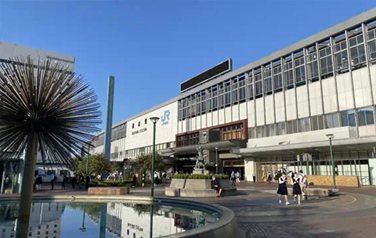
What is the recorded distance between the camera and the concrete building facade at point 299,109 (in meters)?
32.0

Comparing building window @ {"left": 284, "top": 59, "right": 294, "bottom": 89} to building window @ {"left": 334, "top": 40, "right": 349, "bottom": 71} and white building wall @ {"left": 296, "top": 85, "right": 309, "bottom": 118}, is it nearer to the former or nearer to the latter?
white building wall @ {"left": 296, "top": 85, "right": 309, "bottom": 118}

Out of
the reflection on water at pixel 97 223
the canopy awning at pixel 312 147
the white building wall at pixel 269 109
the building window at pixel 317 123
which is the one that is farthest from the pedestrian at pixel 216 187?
the white building wall at pixel 269 109

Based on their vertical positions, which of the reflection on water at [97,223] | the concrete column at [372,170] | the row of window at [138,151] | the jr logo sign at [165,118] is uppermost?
the jr logo sign at [165,118]

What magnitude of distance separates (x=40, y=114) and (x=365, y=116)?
33.5 metres

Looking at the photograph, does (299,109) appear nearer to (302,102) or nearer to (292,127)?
(302,102)

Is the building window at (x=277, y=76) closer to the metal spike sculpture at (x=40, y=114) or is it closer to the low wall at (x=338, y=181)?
the low wall at (x=338, y=181)

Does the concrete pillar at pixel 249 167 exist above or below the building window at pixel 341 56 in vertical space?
below

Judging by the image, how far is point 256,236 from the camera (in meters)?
8.00

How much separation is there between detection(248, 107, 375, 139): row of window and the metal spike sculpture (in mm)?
32288

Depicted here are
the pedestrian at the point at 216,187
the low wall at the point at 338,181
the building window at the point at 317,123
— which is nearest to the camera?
the pedestrian at the point at 216,187

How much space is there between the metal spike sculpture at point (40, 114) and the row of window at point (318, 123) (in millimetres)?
32288

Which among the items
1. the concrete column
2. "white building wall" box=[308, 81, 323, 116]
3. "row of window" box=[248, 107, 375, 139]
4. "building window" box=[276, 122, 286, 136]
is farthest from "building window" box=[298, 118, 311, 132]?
the concrete column

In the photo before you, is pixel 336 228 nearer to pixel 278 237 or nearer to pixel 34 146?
pixel 278 237

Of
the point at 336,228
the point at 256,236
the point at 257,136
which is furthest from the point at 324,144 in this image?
the point at 256,236
